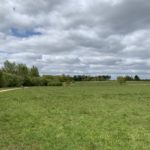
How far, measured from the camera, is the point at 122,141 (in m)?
10.2

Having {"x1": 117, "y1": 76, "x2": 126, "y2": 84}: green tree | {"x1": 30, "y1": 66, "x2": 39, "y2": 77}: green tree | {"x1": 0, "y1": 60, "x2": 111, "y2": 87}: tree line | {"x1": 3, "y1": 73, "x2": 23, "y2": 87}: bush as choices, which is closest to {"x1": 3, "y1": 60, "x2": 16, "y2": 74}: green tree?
{"x1": 0, "y1": 60, "x2": 111, "y2": 87}: tree line

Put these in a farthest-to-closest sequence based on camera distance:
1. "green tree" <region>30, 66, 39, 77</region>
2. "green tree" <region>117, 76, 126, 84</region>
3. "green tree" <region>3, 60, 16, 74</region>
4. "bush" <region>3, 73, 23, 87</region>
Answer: "green tree" <region>30, 66, 39, 77</region>, "green tree" <region>117, 76, 126, 84</region>, "green tree" <region>3, 60, 16, 74</region>, "bush" <region>3, 73, 23, 87</region>

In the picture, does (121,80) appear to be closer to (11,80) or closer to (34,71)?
(34,71)

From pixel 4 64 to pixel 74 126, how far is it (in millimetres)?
104802

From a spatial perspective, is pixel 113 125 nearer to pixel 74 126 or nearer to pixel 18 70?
pixel 74 126

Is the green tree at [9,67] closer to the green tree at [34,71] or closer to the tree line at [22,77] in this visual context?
the tree line at [22,77]

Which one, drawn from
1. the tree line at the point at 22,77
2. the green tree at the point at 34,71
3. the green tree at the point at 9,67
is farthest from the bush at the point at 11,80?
the green tree at the point at 34,71

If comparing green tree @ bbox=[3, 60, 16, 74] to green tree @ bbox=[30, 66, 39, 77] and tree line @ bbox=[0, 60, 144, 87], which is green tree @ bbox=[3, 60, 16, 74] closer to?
tree line @ bbox=[0, 60, 144, 87]

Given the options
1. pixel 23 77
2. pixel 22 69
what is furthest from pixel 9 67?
pixel 23 77

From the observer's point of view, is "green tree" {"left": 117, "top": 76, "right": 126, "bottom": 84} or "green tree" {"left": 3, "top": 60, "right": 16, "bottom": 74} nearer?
"green tree" {"left": 3, "top": 60, "right": 16, "bottom": 74}

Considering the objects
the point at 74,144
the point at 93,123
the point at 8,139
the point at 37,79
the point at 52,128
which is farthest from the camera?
the point at 37,79

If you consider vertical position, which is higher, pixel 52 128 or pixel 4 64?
pixel 4 64

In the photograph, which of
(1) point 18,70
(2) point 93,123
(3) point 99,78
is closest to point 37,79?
A: (1) point 18,70

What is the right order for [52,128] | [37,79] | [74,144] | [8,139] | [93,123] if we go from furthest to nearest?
[37,79] → [93,123] → [52,128] → [8,139] → [74,144]
